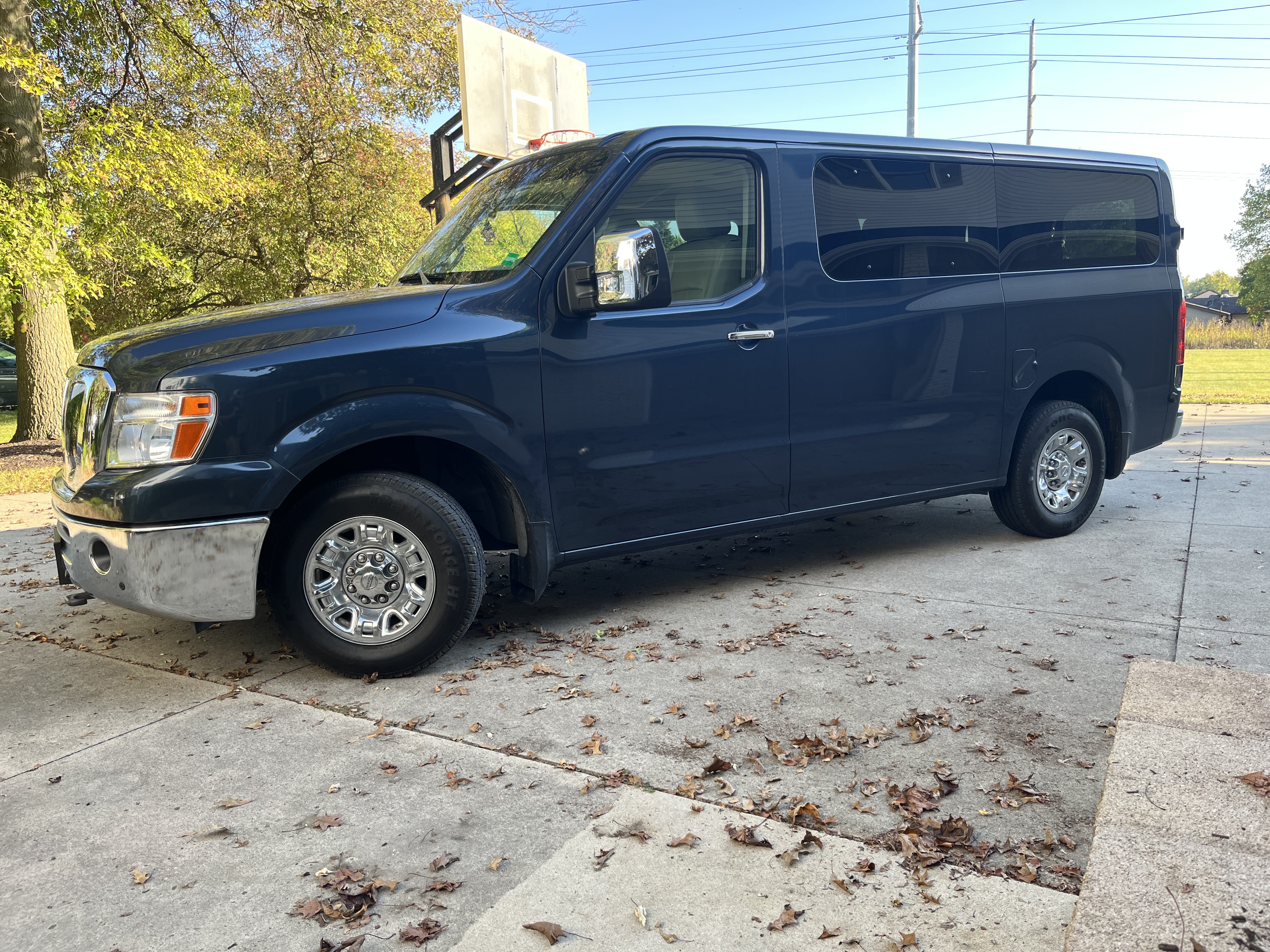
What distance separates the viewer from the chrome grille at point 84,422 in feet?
13.3

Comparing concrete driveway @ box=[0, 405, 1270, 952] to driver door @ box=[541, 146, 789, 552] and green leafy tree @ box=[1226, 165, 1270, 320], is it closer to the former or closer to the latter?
driver door @ box=[541, 146, 789, 552]

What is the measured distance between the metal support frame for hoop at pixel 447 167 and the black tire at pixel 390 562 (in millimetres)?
8258

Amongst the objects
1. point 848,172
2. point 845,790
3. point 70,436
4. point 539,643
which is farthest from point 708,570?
point 70,436

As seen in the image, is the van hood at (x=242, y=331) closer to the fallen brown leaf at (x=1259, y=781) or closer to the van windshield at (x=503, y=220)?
the van windshield at (x=503, y=220)

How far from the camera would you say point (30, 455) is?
13.3m

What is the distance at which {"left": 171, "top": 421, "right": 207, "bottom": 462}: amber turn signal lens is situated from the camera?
3.90m

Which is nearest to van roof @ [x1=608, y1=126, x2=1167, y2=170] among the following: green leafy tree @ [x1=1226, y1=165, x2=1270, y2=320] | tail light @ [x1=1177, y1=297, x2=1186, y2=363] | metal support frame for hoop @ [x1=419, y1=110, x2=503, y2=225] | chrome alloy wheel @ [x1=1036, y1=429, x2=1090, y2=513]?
tail light @ [x1=1177, y1=297, x2=1186, y2=363]

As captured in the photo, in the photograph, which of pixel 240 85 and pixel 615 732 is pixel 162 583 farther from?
pixel 240 85

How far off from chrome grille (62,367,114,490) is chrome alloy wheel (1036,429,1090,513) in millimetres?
4962

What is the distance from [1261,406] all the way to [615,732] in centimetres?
1416

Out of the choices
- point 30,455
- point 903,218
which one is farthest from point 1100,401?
point 30,455

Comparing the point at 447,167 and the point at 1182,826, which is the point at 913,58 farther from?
the point at 1182,826

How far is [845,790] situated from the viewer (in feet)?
10.4

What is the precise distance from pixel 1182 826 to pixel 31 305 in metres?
14.2
